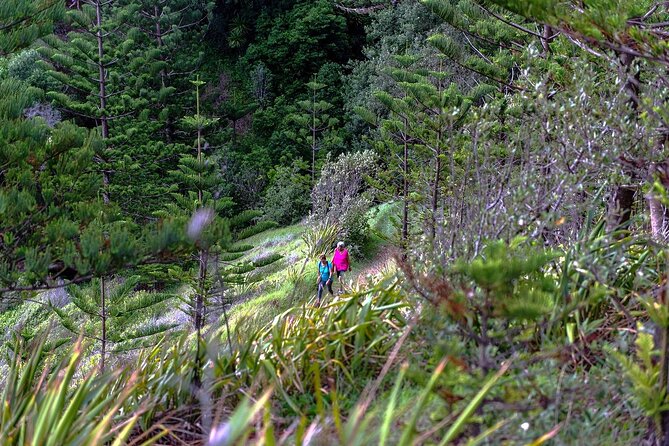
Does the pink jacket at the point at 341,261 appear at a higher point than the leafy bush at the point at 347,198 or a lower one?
higher

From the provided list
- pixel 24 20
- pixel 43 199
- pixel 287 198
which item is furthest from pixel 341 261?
pixel 287 198

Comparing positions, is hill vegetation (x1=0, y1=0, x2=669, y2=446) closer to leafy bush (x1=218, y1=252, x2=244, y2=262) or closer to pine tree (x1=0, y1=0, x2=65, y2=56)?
pine tree (x1=0, y1=0, x2=65, y2=56)

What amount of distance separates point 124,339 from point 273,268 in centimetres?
490

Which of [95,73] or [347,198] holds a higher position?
[95,73]

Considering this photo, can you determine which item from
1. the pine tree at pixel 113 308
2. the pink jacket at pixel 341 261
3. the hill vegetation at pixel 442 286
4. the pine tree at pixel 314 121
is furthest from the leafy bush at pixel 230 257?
the pine tree at pixel 314 121

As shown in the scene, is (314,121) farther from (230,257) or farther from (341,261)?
(341,261)

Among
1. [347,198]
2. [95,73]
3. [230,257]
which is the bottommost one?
[347,198]

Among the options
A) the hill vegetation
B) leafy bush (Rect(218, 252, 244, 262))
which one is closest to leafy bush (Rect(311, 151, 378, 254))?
the hill vegetation

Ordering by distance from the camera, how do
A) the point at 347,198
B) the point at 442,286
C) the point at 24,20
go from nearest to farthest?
the point at 442,286, the point at 24,20, the point at 347,198

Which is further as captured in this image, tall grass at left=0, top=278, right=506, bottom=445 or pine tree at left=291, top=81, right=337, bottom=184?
pine tree at left=291, top=81, right=337, bottom=184

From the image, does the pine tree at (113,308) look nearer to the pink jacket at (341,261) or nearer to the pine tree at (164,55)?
the pink jacket at (341,261)

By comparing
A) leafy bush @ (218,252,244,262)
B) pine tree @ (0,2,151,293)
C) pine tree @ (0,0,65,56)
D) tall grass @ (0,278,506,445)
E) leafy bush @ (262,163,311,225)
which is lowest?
leafy bush @ (262,163,311,225)

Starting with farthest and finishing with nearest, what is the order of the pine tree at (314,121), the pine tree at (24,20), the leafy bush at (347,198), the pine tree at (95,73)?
1. the pine tree at (314,121)
2. the pine tree at (95,73)
3. the leafy bush at (347,198)
4. the pine tree at (24,20)

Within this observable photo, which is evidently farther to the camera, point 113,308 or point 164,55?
point 164,55
